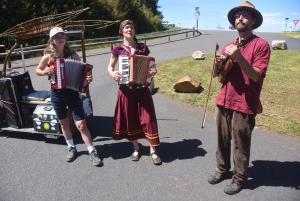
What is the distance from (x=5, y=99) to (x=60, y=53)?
166cm

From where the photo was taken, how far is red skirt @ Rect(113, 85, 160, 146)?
3.65 metres

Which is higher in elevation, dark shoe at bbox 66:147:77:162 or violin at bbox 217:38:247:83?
violin at bbox 217:38:247:83

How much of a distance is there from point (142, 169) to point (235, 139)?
1.40 m

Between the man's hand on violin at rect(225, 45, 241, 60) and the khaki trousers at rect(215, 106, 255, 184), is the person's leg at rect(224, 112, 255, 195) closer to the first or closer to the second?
the khaki trousers at rect(215, 106, 255, 184)

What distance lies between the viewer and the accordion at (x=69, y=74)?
3500 millimetres

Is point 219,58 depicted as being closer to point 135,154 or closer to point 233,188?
point 233,188

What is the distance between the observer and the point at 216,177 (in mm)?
3293

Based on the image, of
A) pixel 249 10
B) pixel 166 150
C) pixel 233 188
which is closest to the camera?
pixel 249 10

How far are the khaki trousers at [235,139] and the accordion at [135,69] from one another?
1.07m

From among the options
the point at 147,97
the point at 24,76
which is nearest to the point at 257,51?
the point at 147,97

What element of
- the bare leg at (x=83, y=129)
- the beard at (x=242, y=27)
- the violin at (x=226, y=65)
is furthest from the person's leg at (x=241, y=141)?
the bare leg at (x=83, y=129)

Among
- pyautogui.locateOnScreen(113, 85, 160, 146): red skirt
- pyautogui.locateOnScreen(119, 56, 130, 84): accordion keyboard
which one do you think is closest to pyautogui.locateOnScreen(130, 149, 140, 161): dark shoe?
pyautogui.locateOnScreen(113, 85, 160, 146): red skirt

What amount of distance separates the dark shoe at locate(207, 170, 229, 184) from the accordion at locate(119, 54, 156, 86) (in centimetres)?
151

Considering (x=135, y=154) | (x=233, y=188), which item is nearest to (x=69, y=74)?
(x=135, y=154)
